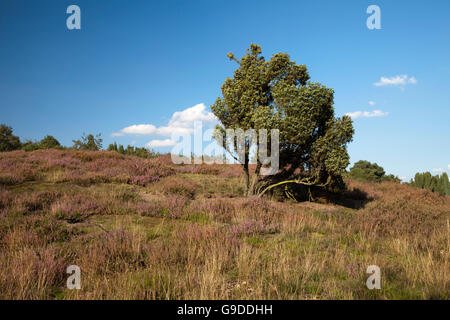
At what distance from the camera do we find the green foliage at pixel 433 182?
783 inches

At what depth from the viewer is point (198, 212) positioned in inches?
316

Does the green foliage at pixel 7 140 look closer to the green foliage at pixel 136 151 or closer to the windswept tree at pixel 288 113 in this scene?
the green foliage at pixel 136 151

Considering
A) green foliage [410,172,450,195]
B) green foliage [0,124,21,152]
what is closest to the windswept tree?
green foliage [410,172,450,195]

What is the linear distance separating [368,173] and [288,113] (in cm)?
1924

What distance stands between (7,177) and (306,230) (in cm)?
1305

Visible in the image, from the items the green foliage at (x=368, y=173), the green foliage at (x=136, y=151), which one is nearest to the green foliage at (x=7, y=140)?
the green foliage at (x=136, y=151)

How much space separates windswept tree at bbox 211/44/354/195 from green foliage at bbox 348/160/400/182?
15.1 metres

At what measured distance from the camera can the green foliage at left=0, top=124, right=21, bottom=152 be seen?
95.7 feet

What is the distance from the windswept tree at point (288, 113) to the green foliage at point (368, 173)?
1509 centimetres

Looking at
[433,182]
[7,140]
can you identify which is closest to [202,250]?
[433,182]

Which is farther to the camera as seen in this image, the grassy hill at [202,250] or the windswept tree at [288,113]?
the windswept tree at [288,113]

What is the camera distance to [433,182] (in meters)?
20.5

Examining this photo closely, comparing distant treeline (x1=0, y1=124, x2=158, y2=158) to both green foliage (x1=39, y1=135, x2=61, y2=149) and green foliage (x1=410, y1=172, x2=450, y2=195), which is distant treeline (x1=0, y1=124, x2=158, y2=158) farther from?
green foliage (x1=410, y1=172, x2=450, y2=195)

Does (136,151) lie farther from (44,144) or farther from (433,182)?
(433,182)
